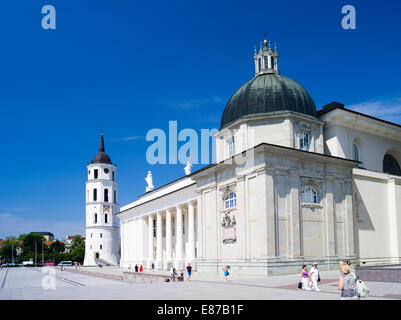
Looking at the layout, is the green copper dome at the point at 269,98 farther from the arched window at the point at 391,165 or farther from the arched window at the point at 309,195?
the arched window at the point at 391,165

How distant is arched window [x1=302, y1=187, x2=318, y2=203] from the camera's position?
3603cm

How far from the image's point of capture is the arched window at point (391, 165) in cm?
4662

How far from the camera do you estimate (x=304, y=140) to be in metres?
39.9

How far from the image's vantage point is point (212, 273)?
3916 cm

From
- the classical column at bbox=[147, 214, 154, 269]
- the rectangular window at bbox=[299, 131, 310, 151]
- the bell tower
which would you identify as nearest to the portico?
the classical column at bbox=[147, 214, 154, 269]

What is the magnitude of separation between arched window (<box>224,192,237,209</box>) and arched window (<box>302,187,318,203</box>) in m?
5.68

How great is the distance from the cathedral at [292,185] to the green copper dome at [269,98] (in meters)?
0.10

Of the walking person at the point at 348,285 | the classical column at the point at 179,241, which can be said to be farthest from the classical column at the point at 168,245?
the walking person at the point at 348,285

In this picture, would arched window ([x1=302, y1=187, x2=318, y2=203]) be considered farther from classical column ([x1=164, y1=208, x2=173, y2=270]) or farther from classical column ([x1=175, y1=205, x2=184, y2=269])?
classical column ([x1=164, y1=208, x2=173, y2=270])

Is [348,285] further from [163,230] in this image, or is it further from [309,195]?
[163,230]

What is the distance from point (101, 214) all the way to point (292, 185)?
74873 mm
